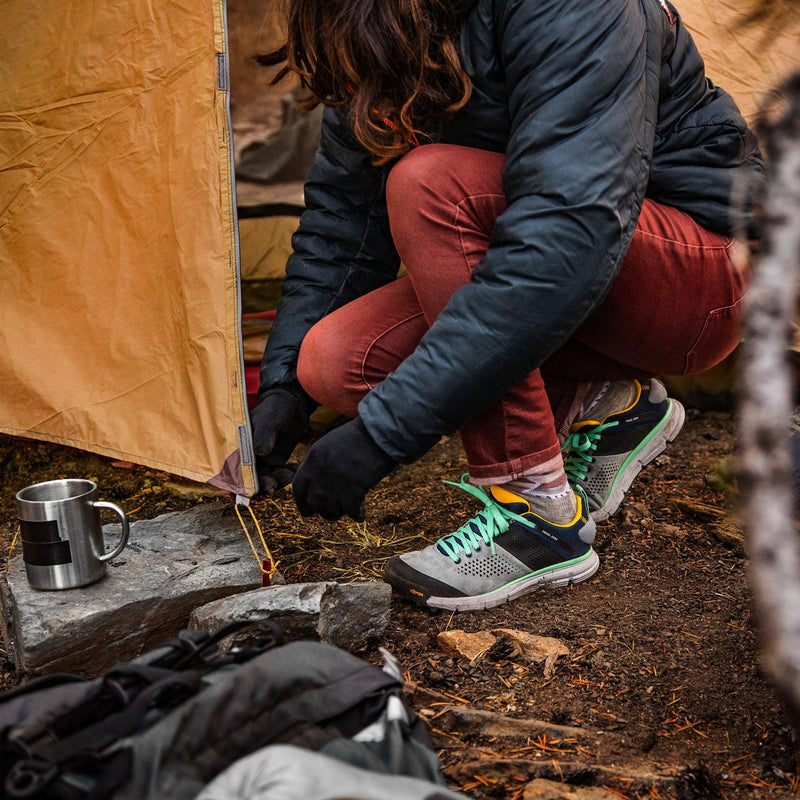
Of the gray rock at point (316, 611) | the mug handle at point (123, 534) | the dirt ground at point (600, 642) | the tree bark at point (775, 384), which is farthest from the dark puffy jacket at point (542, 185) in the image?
the tree bark at point (775, 384)

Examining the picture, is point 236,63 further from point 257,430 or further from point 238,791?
point 238,791

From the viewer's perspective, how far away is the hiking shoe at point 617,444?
189 centimetres

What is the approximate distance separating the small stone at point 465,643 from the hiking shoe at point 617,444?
0.57 m

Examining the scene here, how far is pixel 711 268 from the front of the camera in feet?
5.16

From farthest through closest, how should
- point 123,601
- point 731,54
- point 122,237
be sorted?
1. point 731,54
2. point 122,237
3. point 123,601

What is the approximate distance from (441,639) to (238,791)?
74 cm

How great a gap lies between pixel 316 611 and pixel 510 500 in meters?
0.44

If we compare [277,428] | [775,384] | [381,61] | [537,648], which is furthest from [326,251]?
[775,384]

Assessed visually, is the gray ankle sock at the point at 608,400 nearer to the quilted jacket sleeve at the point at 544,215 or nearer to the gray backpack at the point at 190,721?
the quilted jacket sleeve at the point at 544,215

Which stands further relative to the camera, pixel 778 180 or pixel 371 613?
pixel 371 613

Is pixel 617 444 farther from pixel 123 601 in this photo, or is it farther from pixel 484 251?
pixel 123 601

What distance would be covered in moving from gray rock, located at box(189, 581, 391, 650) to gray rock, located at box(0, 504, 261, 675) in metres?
0.09

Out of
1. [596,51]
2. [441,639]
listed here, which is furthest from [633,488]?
[596,51]

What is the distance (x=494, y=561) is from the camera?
1608mm
